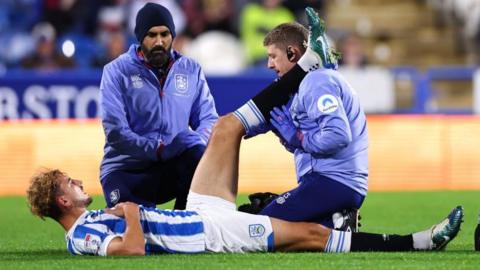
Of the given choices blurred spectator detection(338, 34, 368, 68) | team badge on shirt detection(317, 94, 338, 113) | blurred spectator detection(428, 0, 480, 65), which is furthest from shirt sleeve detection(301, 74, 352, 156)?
blurred spectator detection(428, 0, 480, 65)

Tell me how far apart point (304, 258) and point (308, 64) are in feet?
4.91

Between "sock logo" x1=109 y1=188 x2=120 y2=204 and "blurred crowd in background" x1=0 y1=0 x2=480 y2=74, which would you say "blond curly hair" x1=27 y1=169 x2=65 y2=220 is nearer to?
"sock logo" x1=109 y1=188 x2=120 y2=204

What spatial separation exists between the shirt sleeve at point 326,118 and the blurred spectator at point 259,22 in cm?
1242

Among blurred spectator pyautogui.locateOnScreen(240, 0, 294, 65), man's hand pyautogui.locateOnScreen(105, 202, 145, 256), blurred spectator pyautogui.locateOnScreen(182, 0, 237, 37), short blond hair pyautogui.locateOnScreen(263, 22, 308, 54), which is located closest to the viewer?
man's hand pyautogui.locateOnScreen(105, 202, 145, 256)

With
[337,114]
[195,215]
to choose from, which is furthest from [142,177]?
[337,114]

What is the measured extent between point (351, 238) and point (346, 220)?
160 mm

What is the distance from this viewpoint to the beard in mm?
10953

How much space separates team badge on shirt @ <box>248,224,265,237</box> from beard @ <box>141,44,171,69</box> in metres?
1.98

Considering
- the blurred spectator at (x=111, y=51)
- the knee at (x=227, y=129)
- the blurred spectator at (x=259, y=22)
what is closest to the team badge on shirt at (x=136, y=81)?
the knee at (x=227, y=129)

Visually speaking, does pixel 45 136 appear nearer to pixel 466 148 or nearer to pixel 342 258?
pixel 466 148

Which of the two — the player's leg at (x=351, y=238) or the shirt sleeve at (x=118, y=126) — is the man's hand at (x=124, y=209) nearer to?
the player's leg at (x=351, y=238)

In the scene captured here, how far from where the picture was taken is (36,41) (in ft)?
73.9

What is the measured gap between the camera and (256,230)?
9750 millimetres

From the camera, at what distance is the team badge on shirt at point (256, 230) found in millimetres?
9727
